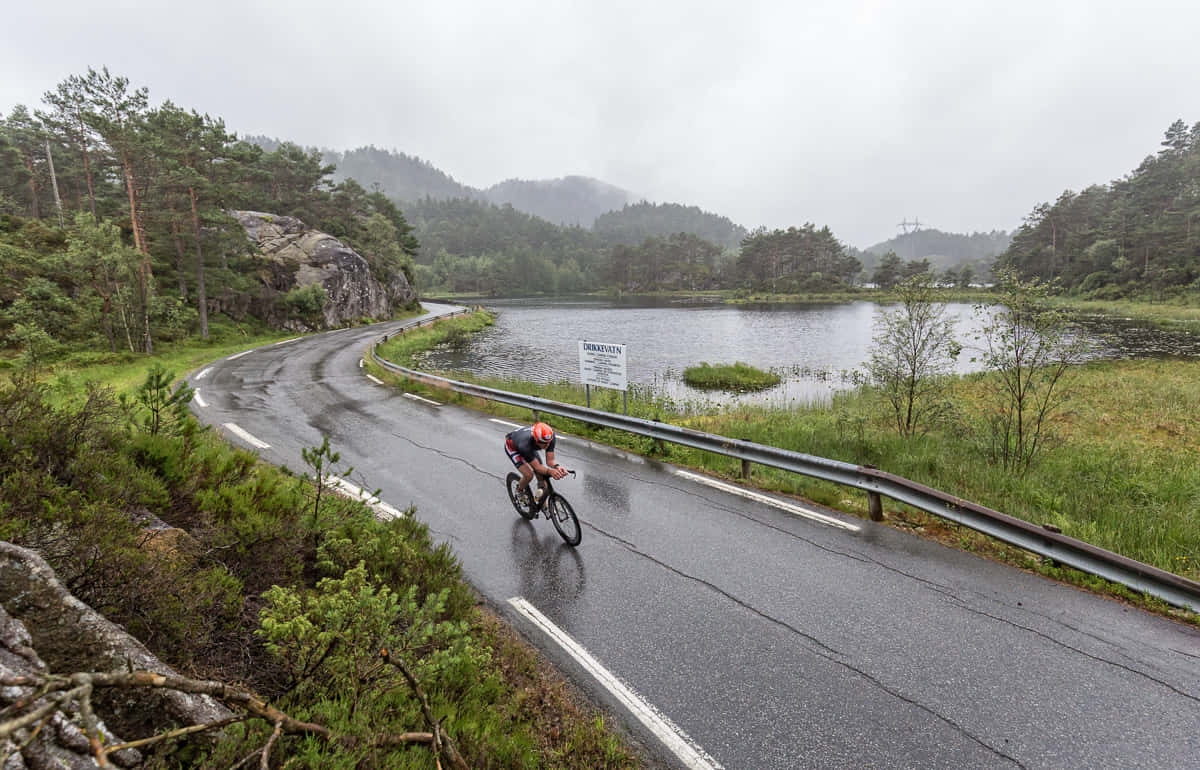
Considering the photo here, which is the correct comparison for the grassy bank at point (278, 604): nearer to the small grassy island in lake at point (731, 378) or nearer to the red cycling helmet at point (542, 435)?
the red cycling helmet at point (542, 435)

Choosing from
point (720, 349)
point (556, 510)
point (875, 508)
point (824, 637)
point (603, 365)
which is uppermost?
point (603, 365)

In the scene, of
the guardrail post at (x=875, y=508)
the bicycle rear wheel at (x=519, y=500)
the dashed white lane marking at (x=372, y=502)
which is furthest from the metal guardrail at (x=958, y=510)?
the dashed white lane marking at (x=372, y=502)

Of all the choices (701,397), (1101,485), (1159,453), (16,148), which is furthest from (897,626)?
(16,148)

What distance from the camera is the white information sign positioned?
11.6m

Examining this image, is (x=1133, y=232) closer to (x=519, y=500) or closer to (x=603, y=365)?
(x=603, y=365)

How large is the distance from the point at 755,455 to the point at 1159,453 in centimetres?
907

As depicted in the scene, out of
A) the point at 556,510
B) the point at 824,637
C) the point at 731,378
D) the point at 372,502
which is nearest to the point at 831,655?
the point at 824,637

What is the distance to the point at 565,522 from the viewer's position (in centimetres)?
649

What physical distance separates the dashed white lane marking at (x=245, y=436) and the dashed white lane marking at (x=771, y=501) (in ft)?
28.1

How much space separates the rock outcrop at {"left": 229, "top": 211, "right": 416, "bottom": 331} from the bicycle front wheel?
40316mm

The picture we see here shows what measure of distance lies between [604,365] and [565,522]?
5932mm

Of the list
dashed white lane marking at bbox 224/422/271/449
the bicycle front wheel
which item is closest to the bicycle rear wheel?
the bicycle front wheel

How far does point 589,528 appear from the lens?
6.88 m

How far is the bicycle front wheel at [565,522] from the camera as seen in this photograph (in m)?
6.33
